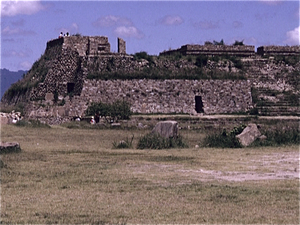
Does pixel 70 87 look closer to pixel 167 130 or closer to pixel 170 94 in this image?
pixel 170 94

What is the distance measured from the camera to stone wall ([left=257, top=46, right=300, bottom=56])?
135 ft

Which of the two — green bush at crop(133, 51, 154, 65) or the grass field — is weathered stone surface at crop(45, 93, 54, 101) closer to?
green bush at crop(133, 51, 154, 65)

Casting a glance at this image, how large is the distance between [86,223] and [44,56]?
3387 cm

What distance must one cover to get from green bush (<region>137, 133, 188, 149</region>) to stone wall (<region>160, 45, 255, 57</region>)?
19.8 meters

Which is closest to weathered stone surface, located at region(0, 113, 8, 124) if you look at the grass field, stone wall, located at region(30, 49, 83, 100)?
stone wall, located at region(30, 49, 83, 100)

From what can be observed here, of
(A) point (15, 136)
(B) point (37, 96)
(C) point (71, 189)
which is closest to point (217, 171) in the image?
(C) point (71, 189)

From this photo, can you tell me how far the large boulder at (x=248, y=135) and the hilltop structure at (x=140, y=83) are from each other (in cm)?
1455

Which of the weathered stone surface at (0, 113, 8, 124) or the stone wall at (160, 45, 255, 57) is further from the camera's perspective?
the stone wall at (160, 45, 255, 57)

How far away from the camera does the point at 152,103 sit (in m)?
A: 36.1

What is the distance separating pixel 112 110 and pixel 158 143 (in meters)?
12.3

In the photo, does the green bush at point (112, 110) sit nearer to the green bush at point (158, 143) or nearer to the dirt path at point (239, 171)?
Result: the green bush at point (158, 143)

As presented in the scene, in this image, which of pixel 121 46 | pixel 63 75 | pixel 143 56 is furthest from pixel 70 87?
pixel 143 56

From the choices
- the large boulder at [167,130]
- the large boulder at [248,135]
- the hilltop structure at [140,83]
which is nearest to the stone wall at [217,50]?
the hilltop structure at [140,83]

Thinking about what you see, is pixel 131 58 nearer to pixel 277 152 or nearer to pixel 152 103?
pixel 152 103
